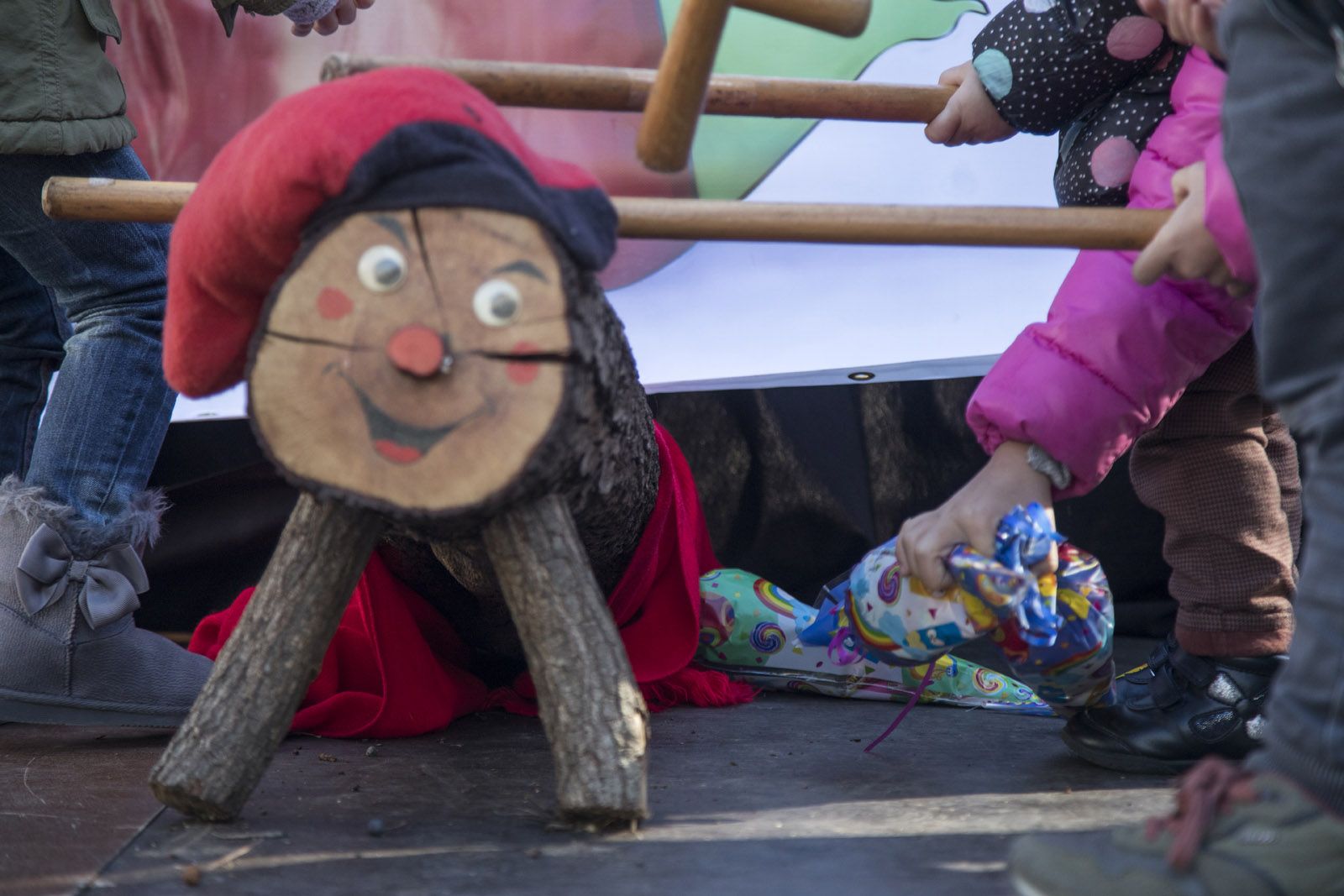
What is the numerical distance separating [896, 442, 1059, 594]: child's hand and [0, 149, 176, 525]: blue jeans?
0.92 m

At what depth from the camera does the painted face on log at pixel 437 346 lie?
0.96 m

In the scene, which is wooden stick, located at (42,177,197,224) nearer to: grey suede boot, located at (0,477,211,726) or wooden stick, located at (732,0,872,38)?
grey suede boot, located at (0,477,211,726)

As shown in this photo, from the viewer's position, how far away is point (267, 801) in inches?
46.4

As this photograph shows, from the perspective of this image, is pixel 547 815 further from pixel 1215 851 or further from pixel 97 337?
pixel 97 337

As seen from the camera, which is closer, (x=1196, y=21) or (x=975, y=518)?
(x=1196, y=21)

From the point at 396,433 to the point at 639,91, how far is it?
50cm

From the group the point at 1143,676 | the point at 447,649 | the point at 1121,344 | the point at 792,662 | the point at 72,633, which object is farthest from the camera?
the point at 792,662

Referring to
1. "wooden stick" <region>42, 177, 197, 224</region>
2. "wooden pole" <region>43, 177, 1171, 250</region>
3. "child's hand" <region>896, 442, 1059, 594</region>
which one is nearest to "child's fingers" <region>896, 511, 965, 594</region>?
"child's hand" <region>896, 442, 1059, 594</region>

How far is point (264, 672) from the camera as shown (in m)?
1.08

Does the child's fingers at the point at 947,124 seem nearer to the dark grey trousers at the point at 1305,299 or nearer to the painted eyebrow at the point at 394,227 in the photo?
the dark grey trousers at the point at 1305,299

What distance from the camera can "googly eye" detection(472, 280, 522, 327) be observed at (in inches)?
37.7

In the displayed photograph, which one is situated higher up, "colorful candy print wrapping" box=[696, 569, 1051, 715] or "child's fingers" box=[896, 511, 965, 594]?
"child's fingers" box=[896, 511, 965, 594]

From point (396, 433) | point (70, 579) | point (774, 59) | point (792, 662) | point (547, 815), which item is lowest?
point (792, 662)

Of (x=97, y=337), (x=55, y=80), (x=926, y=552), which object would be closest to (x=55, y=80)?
(x=55, y=80)
